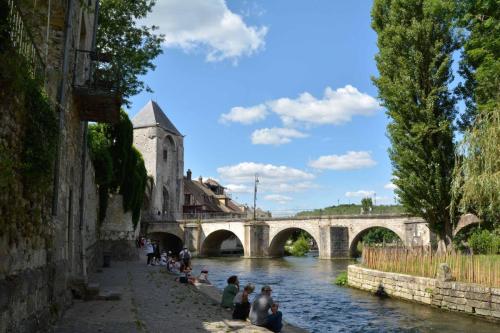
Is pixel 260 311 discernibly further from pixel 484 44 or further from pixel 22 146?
A: pixel 484 44

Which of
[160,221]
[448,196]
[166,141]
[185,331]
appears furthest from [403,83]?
[166,141]

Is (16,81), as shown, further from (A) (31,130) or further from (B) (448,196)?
(B) (448,196)

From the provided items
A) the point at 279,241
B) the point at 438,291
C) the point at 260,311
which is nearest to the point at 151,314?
the point at 260,311

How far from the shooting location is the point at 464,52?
19.3 metres

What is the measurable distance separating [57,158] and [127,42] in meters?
11.1

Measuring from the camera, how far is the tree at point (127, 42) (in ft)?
53.6

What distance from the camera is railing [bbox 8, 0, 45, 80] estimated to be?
4.64 meters

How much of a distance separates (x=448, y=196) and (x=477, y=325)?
8023mm

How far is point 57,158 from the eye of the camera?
7.05 m

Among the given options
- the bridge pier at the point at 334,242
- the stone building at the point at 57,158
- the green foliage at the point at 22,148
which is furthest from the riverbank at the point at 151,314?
the bridge pier at the point at 334,242

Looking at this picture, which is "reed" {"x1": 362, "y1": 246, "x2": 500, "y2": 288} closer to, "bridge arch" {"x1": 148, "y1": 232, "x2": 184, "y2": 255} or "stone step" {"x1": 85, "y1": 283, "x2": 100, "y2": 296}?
"stone step" {"x1": 85, "y1": 283, "x2": 100, "y2": 296}

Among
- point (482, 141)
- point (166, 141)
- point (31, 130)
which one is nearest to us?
point (31, 130)

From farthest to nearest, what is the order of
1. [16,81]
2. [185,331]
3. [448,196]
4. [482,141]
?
[448,196]
[482,141]
[185,331]
[16,81]

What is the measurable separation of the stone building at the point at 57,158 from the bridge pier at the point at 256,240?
118ft
